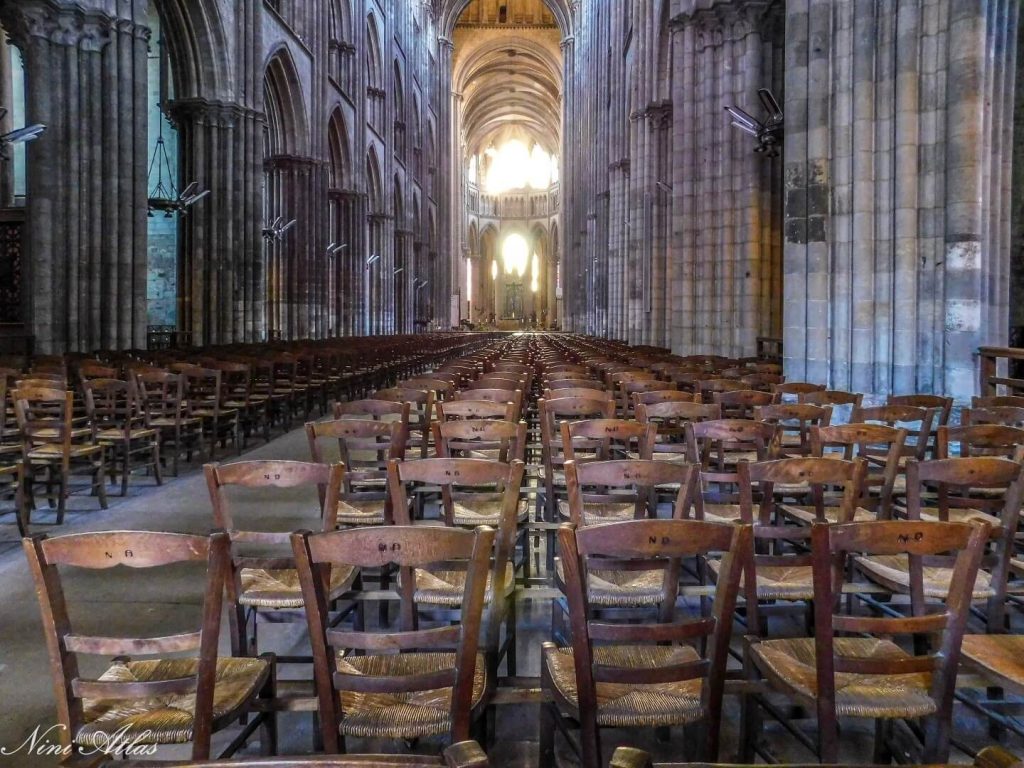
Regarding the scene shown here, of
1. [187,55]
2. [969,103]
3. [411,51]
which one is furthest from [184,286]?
[411,51]

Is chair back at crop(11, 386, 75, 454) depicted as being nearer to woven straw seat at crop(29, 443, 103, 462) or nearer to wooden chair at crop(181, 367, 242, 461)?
woven straw seat at crop(29, 443, 103, 462)

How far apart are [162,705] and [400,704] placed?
0.73m

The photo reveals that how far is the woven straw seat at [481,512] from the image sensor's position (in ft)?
13.9

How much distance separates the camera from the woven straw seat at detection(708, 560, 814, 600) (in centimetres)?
309

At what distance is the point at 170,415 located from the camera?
28.2ft

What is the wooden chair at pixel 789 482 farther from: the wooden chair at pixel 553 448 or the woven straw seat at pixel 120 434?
the woven straw seat at pixel 120 434

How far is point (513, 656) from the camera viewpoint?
10.7 ft

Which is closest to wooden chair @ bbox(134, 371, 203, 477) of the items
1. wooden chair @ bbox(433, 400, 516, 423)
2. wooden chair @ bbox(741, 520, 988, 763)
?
wooden chair @ bbox(433, 400, 516, 423)

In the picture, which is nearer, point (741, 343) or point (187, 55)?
point (741, 343)

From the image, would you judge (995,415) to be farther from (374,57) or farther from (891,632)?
(374,57)

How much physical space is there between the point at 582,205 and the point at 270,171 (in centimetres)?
2431

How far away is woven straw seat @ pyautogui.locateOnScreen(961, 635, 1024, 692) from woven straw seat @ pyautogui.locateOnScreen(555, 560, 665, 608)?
0.99 m

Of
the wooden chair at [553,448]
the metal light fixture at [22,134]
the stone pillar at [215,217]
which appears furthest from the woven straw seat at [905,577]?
the stone pillar at [215,217]

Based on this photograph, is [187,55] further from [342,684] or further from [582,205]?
[582,205]
